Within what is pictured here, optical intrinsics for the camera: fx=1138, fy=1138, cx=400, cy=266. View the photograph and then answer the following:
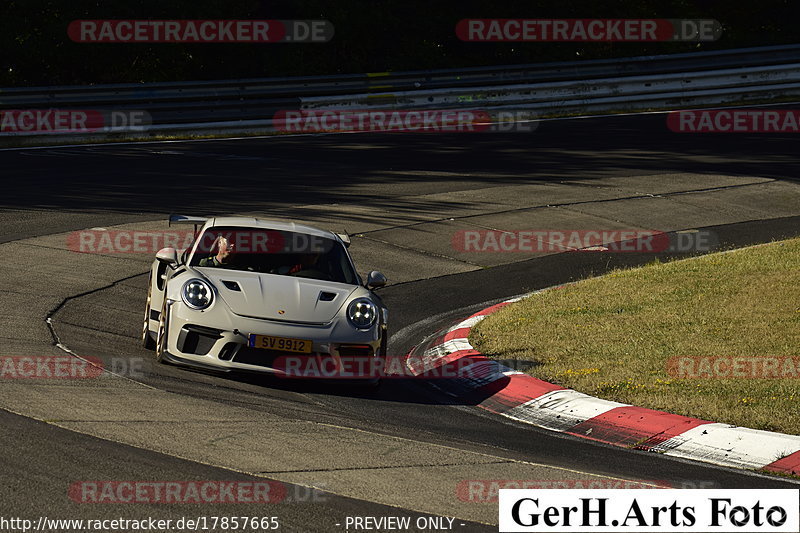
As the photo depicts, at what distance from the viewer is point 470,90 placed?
86.3 ft

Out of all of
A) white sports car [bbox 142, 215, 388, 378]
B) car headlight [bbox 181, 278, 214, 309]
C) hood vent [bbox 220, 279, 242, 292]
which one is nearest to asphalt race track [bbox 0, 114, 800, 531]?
white sports car [bbox 142, 215, 388, 378]

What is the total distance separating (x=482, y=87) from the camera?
26.4 m

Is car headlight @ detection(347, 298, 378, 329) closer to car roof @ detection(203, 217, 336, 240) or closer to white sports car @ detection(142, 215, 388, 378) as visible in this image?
white sports car @ detection(142, 215, 388, 378)

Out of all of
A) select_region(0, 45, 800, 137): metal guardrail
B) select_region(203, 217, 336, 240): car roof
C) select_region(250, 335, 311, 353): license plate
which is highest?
select_region(0, 45, 800, 137): metal guardrail

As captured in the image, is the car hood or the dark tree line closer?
the car hood

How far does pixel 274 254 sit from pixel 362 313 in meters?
1.20

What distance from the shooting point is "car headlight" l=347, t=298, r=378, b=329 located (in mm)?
9336

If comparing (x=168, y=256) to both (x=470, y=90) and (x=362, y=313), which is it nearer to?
(x=362, y=313)

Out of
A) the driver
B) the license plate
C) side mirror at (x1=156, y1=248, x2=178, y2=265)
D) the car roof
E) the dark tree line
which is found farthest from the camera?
the dark tree line

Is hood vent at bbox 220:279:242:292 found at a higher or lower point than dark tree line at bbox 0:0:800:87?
lower

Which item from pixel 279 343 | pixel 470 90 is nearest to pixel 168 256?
pixel 279 343

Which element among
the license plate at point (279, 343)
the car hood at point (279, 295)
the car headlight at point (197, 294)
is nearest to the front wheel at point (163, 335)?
the car headlight at point (197, 294)

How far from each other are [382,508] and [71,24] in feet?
77.0

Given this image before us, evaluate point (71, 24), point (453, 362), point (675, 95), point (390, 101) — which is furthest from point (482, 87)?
point (453, 362)
